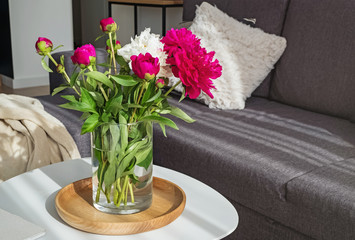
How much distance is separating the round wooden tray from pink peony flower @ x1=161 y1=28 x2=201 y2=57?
366 mm

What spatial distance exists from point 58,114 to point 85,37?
4.69 meters

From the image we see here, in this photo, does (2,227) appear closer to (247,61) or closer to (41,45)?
(41,45)

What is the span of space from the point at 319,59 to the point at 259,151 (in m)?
0.66

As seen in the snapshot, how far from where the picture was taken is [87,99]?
100cm

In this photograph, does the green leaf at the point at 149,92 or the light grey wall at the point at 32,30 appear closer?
the green leaf at the point at 149,92

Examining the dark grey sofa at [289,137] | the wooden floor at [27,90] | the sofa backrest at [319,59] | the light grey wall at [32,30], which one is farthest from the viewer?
the light grey wall at [32,30]

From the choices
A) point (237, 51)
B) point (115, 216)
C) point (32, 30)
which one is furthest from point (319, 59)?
point (32, 30)

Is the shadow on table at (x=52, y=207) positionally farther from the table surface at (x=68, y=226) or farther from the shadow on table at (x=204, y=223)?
the shadow on table at (x=204, y=223)

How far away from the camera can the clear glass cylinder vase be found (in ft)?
3.23

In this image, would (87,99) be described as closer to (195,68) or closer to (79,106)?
(79,106)

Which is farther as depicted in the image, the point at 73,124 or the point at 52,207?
the point at 73,124

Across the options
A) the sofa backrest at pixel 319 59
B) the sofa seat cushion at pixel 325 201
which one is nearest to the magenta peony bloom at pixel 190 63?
the sofa seat cushion at pixel 325 201

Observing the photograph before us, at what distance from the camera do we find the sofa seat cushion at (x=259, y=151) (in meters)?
1.50

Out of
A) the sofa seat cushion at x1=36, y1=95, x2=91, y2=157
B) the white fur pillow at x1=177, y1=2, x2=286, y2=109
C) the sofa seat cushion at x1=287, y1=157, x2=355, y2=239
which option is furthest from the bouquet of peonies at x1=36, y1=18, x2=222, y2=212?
the white fur pillow at x1=177, y1=2, x2=286, y2=109
